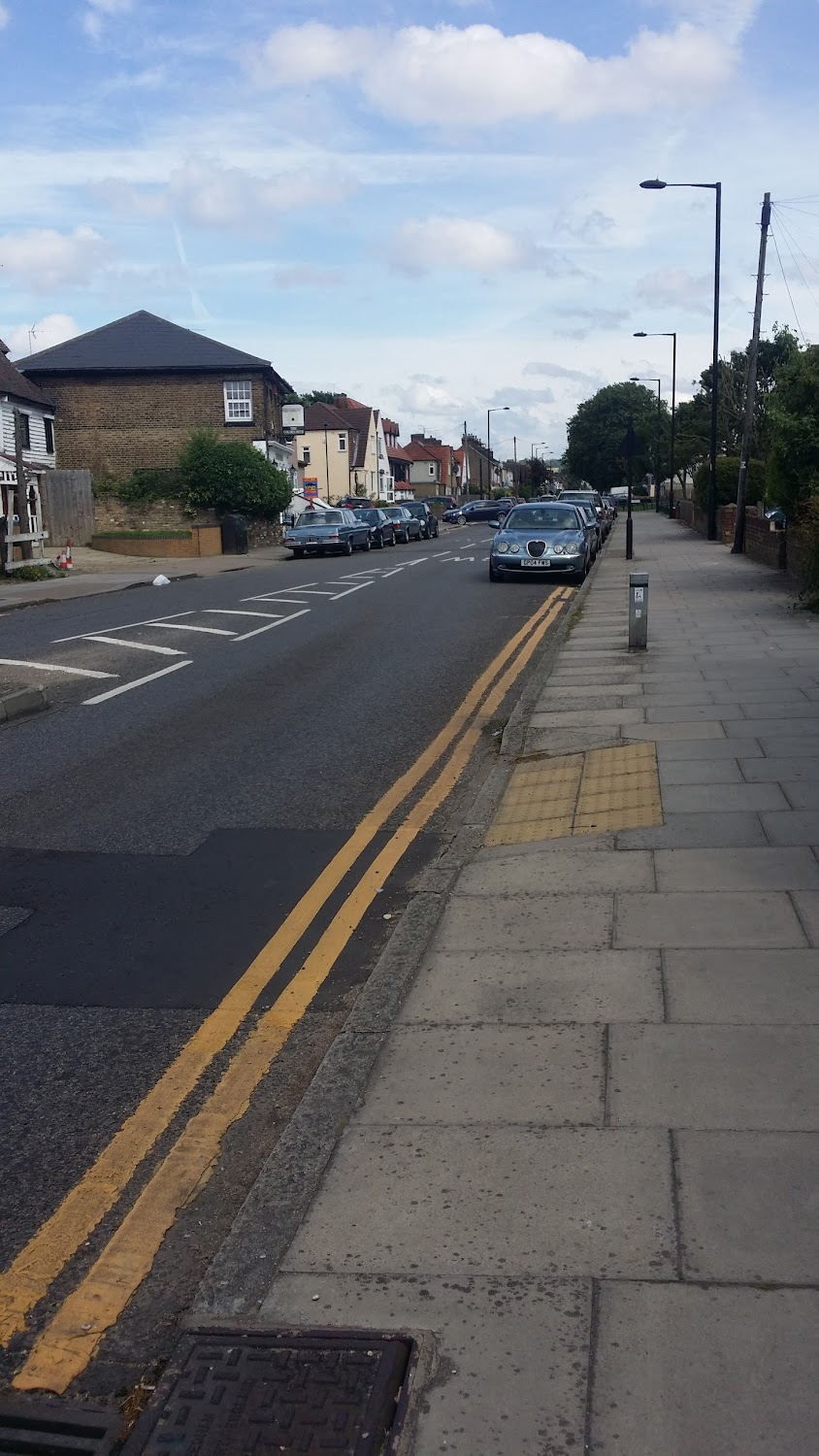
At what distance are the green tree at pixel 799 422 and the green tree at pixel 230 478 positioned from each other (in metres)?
27.8

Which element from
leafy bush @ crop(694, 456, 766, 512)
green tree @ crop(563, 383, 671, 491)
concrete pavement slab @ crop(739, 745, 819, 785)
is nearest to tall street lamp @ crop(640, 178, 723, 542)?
leafy bush @ crop(694, 456, 766, 512)

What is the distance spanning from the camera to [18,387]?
4531 cm

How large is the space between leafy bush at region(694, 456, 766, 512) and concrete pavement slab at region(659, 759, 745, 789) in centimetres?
2451

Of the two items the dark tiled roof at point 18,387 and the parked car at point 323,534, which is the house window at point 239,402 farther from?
the parked car at point 323,534

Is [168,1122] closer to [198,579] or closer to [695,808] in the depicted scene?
[695,808]

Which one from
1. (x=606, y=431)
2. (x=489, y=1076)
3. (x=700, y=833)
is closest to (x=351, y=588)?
(x=700, y=833)

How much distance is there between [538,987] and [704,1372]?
6.89 ft

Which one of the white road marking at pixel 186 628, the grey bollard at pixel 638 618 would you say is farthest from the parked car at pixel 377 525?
the grey bollard at pixel 638 618

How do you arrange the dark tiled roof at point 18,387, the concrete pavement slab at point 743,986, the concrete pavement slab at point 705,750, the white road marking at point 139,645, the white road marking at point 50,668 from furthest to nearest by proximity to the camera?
the dark tiled roof at point 18,387 → the white road marking at point 139,645 → the white road marking at point 50,668 → the concrete pavement slab at point 705,750 → the concrete pavement slab at point 743,986

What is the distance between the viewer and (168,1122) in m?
3.95

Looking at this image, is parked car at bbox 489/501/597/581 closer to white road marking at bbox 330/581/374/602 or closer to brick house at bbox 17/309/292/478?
white road marking at bbox 330/581/374/602

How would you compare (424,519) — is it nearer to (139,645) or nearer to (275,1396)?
(139,645)

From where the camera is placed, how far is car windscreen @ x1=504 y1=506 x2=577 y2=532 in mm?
25578

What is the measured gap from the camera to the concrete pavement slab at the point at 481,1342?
8.23 feet
